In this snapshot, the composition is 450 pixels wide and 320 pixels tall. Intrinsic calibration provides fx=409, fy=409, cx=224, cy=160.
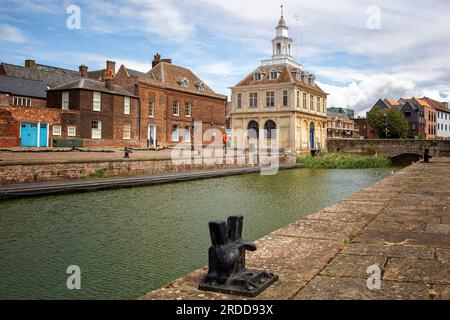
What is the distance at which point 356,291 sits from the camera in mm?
3266

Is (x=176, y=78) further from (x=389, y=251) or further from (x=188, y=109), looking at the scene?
(x=389, y=251)

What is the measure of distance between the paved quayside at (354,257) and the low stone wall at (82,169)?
1248 centimetres

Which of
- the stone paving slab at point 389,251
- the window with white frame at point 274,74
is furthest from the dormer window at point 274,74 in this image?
the stone paving slab at point 389,251

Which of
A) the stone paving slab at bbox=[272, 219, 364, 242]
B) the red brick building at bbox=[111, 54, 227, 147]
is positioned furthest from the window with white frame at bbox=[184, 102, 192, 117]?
the stone paving slab at bbox=[272, 219, 364, 242]

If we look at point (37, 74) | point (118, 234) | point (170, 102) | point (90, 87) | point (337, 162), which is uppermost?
point (37, 74)

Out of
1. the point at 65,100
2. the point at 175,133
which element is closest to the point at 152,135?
the point at 175,133

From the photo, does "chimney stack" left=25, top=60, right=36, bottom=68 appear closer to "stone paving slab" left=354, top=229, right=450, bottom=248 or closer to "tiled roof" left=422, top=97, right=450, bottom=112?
"stone paving slab" left=354, top=229, right=450, bottom=248

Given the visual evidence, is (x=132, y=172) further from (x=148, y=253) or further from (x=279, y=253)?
(x=279, y=253)

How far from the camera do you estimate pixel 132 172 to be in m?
20.6

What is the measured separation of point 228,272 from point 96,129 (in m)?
33.3

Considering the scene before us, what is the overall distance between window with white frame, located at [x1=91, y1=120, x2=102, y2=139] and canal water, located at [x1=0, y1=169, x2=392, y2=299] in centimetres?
2012

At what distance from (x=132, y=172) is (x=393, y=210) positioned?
15.2m

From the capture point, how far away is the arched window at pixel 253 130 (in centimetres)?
4919

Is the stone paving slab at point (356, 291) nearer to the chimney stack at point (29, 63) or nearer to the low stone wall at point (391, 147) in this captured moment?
the low stone wall at point (391, 147)
